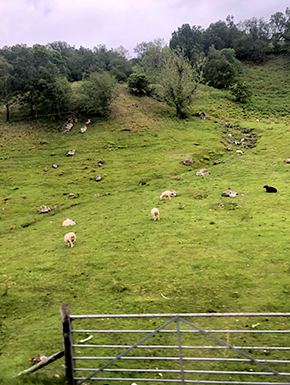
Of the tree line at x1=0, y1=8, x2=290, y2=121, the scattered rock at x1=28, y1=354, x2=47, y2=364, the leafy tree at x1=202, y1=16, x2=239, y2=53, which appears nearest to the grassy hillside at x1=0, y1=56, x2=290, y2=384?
the scattered rock at x1=28, y1=354, x2=47, y2=364

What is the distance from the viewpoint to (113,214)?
78.3 feet

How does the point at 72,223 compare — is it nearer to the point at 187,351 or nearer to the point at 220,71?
the point at 187,351

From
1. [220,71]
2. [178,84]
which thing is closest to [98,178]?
[178,84]

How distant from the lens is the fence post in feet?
18.1

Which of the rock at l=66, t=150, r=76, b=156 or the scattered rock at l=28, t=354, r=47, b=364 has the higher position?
the rock at l=66, t=150, r=76, b=156

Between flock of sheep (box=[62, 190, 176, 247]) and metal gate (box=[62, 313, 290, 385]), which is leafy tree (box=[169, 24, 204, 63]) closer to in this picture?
flock of sheep (box=[62, 190, 176, 247])

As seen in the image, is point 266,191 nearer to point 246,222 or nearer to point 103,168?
point 246,222

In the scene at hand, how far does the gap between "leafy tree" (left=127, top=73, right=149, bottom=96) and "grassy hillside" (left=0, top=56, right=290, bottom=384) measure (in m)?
18.9

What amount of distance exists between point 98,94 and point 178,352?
49494 mm

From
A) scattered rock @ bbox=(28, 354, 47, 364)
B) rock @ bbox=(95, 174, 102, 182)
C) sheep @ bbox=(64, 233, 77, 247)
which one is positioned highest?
rock @ bbox=(95, 174, 102, 182)

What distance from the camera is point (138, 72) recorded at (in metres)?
75.5

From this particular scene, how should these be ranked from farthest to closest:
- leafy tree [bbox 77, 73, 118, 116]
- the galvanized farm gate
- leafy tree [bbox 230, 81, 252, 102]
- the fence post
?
leafy tree [bbox 230, 81, 252, 102] < leafy tree [bbox 77, 73, 118, 116] < the galvanized farm gate < the fence post

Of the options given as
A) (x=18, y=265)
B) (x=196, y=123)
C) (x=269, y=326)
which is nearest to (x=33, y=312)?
(x=18, y=265)

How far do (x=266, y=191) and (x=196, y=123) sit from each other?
33.0 meters
